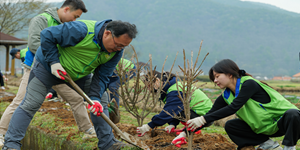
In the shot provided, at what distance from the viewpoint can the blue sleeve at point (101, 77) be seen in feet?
9.14

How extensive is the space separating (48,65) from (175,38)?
194840 mm

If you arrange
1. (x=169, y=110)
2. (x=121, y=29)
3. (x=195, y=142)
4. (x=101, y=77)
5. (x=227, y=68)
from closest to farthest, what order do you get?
(x=121, y=29) < (x=227, y=68) < (x=101, y=77) < (x=195, y=142) < (x=169, y=110)

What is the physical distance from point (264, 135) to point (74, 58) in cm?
226

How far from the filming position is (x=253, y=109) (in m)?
2.58

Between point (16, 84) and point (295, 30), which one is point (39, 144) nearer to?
point (16, 84)

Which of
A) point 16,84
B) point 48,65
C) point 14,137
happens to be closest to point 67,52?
point 48,65

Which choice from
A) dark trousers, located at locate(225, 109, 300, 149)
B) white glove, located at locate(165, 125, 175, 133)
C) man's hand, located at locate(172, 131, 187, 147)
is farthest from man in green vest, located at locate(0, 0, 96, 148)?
dark trousers, located at locate(225, 109, 300, 149)

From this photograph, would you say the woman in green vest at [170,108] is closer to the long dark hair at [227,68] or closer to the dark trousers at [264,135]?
the dark trousers at [264,135]

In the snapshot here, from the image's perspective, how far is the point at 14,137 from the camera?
8.05 ft

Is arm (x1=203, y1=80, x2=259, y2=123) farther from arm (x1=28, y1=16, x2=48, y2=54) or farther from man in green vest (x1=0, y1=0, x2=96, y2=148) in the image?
arm (x1=28, y1=16, x2=48, y2=54)

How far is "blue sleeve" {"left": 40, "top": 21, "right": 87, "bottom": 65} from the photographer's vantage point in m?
2.35

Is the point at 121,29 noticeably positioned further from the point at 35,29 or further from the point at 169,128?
the point at 169,128

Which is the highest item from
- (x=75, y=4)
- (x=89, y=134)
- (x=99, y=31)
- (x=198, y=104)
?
(x=75, y=4)

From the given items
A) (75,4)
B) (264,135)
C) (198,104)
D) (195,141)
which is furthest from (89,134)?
(264,135)
